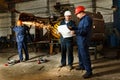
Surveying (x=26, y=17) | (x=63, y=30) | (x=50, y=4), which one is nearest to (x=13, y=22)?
(x=50, y=4)

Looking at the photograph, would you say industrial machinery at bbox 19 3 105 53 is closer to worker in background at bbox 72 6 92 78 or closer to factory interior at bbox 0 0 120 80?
factory interior at bbox 0 0 120 80

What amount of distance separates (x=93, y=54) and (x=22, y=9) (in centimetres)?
830

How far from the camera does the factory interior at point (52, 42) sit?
6799 millimetres

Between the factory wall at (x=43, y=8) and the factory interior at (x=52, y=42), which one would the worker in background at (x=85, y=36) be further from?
the factory wall at (x=43, y=8)

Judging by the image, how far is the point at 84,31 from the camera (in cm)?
578

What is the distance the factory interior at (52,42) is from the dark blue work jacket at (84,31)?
997mm

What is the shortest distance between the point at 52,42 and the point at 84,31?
476 centimetres

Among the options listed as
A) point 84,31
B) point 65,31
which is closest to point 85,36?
point 84,31

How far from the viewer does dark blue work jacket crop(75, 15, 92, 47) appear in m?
5.81

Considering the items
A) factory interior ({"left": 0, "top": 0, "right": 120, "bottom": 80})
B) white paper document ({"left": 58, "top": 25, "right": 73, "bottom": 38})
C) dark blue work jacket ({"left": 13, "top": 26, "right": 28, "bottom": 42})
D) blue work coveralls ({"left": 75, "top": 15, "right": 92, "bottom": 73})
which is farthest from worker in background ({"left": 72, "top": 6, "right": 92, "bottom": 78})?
dark blue work jacket ({"left": 13, "top": 26, "right": 28, "bottom": 42})

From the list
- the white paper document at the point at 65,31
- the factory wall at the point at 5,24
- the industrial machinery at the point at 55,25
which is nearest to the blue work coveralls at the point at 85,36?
the white paper document at the point at 65,31

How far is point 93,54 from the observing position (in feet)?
30.6

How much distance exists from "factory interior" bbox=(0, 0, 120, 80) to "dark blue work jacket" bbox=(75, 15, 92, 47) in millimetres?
997

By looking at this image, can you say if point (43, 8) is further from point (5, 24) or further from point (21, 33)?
point (21, 33)
